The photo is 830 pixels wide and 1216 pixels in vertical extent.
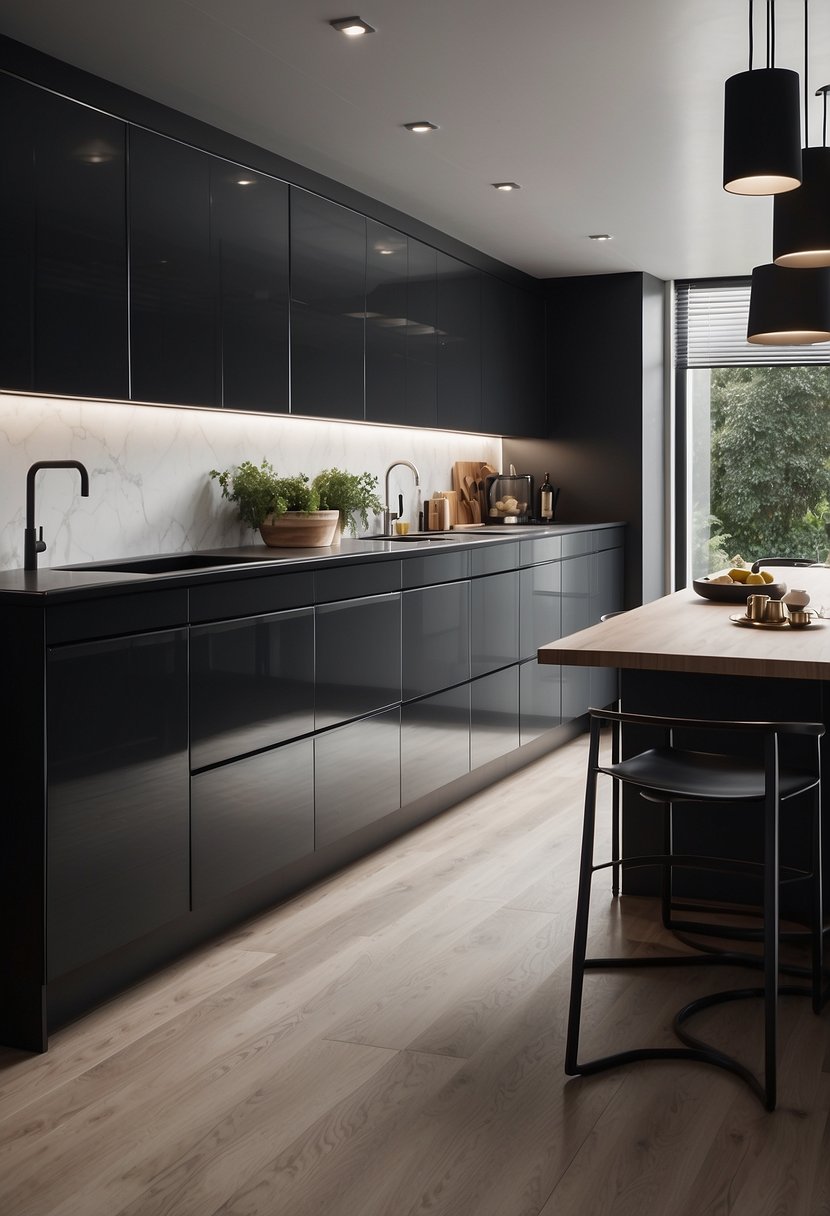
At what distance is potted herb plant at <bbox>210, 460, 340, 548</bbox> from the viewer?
13.9 ft

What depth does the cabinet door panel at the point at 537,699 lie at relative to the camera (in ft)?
17.6

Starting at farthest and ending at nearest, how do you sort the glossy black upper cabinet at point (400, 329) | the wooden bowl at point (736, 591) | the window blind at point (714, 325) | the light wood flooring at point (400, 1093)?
the window blind at point (714, 325)
the glossy black upper cabinet at point (400, 329)
the wooden bowl at point (736, 591)
the light wood flooring at point (400, 1093)

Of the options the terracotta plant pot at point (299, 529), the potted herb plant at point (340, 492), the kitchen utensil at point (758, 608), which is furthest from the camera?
the potted herb plant at point (340, 492)

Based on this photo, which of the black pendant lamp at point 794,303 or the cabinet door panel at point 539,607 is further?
the cabinet door panel at point 539,607

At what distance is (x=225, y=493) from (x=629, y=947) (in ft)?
6.96

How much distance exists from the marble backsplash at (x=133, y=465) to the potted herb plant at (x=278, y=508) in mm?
66

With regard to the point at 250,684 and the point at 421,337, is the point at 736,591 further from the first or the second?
the point at 421,337

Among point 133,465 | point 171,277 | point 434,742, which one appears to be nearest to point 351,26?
point 171,277

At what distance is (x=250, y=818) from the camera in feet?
11.0

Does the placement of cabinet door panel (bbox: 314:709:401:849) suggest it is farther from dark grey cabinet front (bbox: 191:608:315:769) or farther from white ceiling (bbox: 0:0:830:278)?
Answer: white ceiling (bbox: 0:0:830:278)

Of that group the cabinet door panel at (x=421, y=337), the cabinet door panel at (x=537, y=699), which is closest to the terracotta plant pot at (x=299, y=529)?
the cabinet door panel at (x=421, y=337)

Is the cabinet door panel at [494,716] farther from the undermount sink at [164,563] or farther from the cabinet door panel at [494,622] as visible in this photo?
the undermount sink at [164,563]

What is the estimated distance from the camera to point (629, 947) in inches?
127

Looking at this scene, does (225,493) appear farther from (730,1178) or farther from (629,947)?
(730,1178)
